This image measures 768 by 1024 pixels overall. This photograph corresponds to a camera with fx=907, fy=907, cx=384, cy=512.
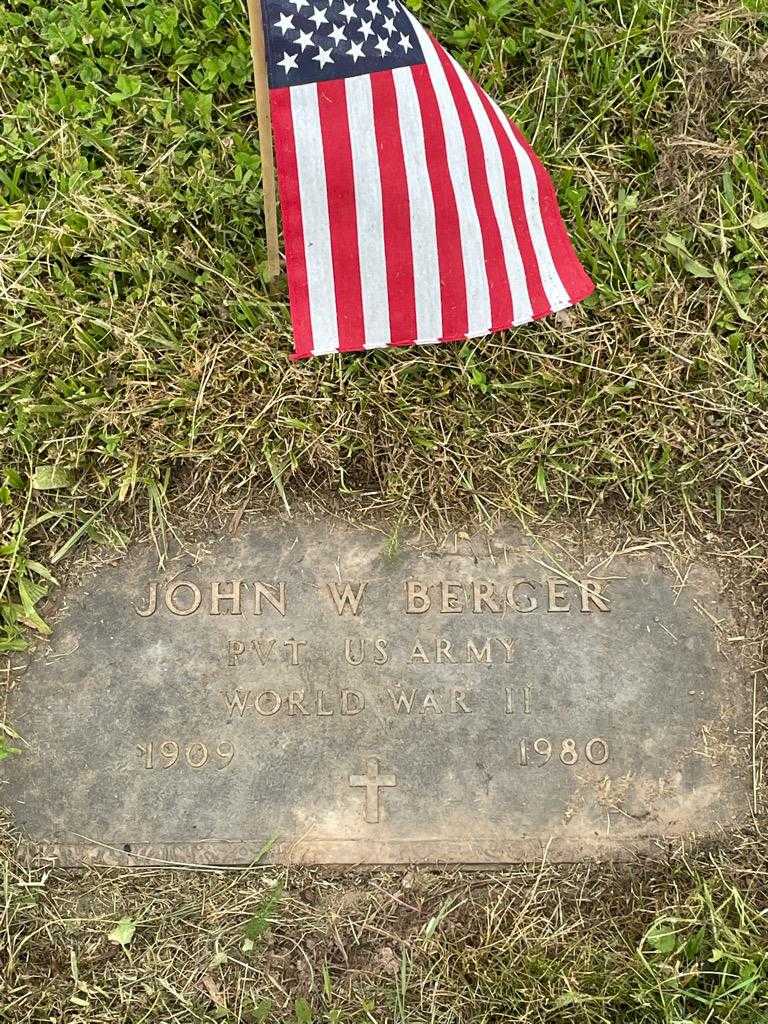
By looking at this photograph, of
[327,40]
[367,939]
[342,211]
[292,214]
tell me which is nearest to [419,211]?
[342,211]

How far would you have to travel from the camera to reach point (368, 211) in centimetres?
205

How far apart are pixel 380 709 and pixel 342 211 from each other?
1.27 metres

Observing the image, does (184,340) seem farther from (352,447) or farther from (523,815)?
(523,815)

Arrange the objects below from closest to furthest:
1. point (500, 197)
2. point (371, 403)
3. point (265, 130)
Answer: point (500, 197) → point (265, 130) → point (371, 403)

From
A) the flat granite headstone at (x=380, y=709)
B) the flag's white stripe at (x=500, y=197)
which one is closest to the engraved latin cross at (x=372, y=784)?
the flat granite headstone at (x=380, y=709)

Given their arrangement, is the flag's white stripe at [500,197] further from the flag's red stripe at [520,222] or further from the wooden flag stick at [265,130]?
the wooden flag stick at [265,130]

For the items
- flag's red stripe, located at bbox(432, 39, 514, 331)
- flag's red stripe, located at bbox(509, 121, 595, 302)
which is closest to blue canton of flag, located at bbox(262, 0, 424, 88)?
flag's red stripe, located at bbox(432, 39, 514, 331)

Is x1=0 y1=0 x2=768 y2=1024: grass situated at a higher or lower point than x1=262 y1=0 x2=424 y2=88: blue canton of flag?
lower

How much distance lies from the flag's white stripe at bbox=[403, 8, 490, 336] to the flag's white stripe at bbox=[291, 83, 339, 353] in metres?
0.28

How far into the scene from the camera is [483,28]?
2.80m

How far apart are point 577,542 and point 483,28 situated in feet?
5.31

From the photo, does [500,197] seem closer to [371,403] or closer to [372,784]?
[371,403]

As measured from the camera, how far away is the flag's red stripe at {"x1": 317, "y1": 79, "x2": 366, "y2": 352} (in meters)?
2.01

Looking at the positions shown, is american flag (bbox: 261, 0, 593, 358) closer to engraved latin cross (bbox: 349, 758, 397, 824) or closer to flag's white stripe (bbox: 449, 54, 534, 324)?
flag's white stripe (bbox: 449, 54, 534, 324)
